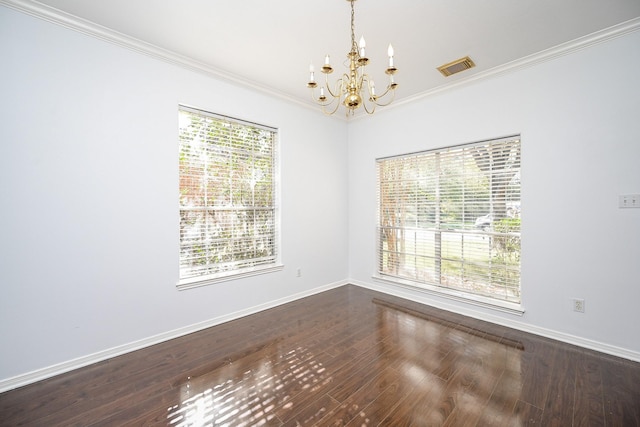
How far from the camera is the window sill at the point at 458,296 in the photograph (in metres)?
3.01

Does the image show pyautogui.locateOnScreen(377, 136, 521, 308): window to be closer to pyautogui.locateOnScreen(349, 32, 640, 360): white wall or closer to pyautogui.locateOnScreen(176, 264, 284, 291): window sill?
pyautogui.locateOnScreen(349, 32, 640, 360): white wall

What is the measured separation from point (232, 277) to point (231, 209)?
31.9 inches

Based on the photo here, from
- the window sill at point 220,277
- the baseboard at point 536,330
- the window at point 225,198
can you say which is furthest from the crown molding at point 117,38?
the baseboard at point 536,330

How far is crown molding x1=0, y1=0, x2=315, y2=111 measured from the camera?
208 centimetres

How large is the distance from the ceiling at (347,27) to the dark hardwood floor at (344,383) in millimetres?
2867

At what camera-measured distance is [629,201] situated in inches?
93.1

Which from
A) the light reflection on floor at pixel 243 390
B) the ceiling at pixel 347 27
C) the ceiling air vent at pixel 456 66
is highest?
the ceiling at pixel 347 27

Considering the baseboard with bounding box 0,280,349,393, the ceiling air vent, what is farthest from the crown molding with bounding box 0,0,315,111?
the baseboard with bounding box 0,280,349,393

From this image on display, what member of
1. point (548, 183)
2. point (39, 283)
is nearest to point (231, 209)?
point (39, 283)

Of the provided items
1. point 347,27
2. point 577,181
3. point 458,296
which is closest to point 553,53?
point 577,181

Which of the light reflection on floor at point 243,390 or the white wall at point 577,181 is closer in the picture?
the light reflection on floor at point 243,390

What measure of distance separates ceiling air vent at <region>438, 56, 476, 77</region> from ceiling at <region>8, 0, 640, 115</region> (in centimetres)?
7

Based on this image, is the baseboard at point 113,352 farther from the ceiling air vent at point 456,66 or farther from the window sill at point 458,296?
the ceiling air vent at point 456,66

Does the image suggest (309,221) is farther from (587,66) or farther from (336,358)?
(587,66)
